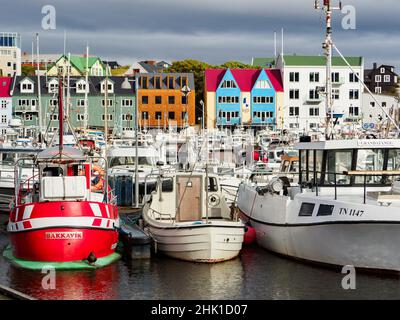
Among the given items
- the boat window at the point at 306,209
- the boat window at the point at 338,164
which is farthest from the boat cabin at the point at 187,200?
the boat window at the point at 338,164

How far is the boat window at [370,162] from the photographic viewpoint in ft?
68.2

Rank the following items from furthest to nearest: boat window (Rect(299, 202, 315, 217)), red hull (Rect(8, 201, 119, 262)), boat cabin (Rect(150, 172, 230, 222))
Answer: boat cabin (Rect(150, 172, 230, 222)), boat window (Rect(299, 202, 315, 217)), red hull (Rect(8, 201, 119, 262))

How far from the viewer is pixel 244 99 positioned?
8806 cm

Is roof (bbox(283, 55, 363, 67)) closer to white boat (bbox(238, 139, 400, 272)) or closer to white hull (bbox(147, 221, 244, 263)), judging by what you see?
white boat (bbox(238, 139, 400, 272))

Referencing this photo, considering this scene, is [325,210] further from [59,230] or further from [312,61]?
[312,61]

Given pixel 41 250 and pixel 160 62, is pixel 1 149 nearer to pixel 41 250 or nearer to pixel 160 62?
pixel 41 250

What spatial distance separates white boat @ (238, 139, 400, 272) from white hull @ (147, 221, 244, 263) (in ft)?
4.76

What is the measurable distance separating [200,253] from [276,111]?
68.7 meters

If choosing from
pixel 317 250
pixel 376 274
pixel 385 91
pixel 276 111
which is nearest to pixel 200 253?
pixel 317 250

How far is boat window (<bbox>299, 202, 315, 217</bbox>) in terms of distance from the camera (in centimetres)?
1983

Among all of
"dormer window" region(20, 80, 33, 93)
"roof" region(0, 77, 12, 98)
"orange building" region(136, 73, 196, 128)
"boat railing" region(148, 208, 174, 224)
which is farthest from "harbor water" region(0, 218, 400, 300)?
"roof" region(0, 77, 12, 98)

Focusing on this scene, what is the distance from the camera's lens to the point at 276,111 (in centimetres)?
8819

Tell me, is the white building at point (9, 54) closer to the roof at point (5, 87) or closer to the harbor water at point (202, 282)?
the roof at point (5, 87)

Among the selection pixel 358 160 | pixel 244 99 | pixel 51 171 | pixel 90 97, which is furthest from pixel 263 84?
pixel 358 160
